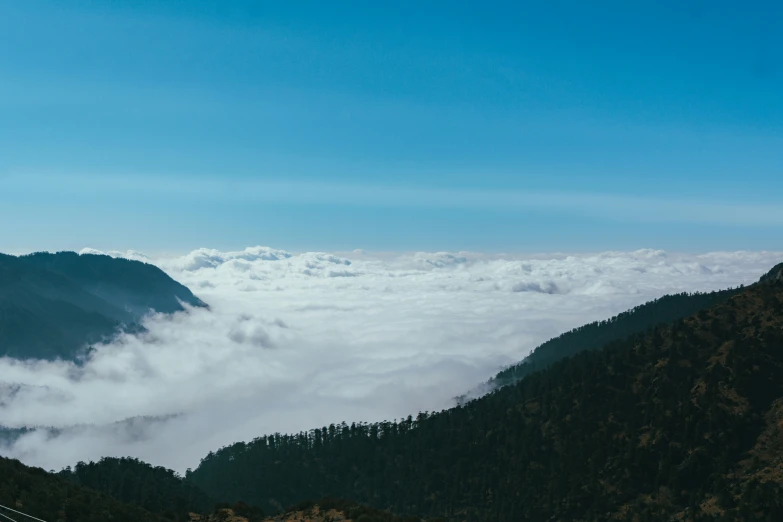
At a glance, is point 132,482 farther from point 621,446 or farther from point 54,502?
point 621,446

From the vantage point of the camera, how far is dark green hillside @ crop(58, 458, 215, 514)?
99.4 meters

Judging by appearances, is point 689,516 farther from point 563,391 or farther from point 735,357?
point 563,391

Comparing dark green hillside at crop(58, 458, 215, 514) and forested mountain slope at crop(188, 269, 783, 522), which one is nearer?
dark green hillside at crop(58, 458, 215, 514)

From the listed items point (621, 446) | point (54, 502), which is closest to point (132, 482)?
point (54, 502)

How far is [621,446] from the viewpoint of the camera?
14012 cm

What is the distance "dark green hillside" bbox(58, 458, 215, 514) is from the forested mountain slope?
6439 centimetres

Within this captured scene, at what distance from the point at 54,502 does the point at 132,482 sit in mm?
70122

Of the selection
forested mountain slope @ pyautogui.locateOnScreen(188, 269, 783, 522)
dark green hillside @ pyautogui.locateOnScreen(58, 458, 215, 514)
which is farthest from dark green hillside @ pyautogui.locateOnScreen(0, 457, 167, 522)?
forested mountain slope @ pyautogui.locateOnScreen(188, 269, 783, 522)

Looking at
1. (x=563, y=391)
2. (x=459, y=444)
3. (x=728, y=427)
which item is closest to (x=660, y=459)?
(x=728, y=427)

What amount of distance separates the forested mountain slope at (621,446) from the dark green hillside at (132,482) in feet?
211

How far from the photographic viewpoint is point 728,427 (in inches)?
5025

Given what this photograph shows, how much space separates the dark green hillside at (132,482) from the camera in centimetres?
9944

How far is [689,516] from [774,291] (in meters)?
100

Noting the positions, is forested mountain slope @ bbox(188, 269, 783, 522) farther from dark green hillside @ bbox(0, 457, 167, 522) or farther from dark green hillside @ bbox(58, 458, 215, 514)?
dark green hillside @ bbox(0, 457, 167, 522)
